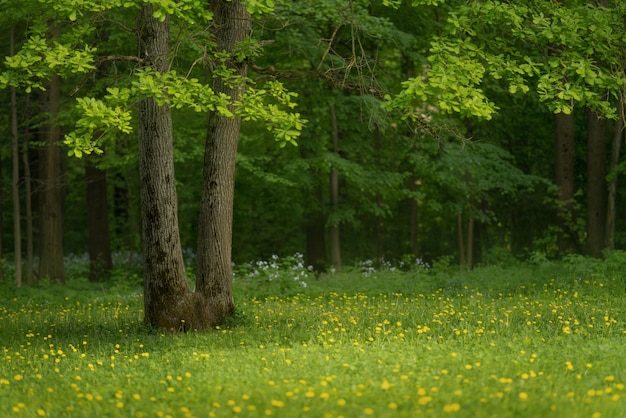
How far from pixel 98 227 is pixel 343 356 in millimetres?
15891

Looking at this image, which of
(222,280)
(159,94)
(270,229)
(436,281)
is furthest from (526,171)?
(159,94)

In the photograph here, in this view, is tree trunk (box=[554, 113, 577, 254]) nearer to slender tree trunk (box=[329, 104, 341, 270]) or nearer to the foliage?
slender tree trunk (box=[329, 104, 341, 270])

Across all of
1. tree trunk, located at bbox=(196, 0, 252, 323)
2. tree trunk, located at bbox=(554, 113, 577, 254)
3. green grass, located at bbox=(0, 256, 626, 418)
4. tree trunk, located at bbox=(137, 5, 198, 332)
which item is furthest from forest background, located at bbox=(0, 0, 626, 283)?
green grass, located at bbox=(0, 256, 626, 418)

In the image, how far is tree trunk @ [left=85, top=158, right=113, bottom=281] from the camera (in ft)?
78.0

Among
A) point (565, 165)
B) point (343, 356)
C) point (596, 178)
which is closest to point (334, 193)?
point (565, 165)

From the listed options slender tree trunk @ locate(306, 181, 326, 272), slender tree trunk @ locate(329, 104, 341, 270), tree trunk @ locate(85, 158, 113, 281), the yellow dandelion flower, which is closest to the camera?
the yellow dandelion flower

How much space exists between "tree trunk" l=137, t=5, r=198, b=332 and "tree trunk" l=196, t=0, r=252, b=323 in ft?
1.78

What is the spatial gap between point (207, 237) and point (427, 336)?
3825 millimetres

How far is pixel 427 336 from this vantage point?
11414 mm

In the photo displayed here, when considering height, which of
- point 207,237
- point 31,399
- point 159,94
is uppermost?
point 159,94

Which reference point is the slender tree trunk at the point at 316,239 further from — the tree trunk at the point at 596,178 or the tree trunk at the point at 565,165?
the tree trunk at the point at 596,178

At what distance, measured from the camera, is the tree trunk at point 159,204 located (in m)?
12.6

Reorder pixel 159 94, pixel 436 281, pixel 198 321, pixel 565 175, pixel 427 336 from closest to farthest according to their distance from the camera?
pixel 159 94, pixel 427 336, pixel 198 321, pixel 436 281, pixel 565 175

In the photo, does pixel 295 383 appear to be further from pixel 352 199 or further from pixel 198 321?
pixel 352 199
